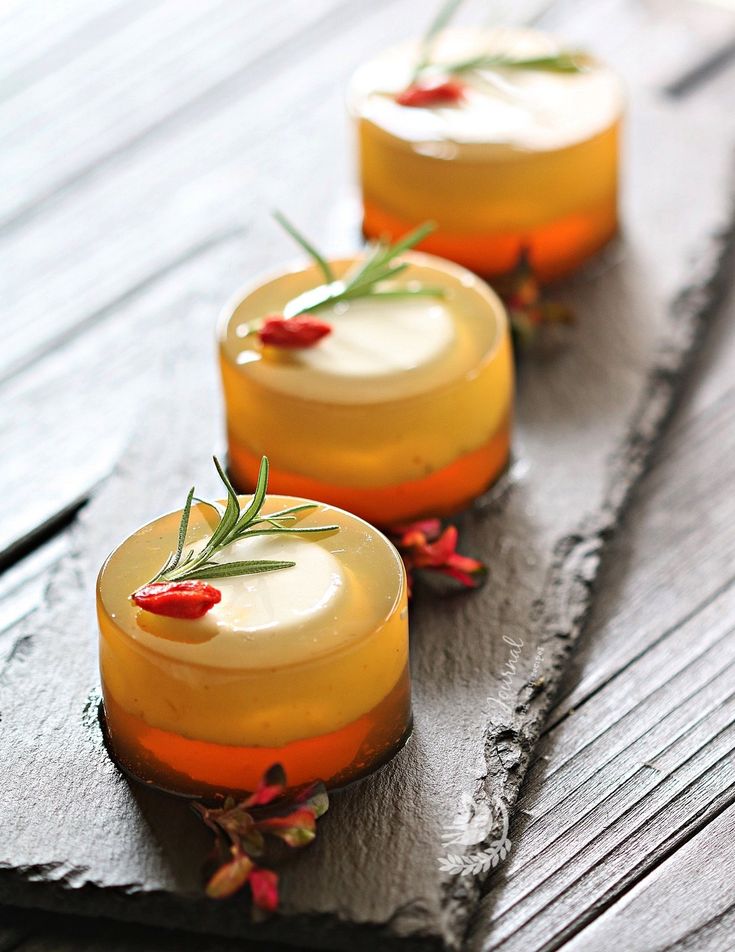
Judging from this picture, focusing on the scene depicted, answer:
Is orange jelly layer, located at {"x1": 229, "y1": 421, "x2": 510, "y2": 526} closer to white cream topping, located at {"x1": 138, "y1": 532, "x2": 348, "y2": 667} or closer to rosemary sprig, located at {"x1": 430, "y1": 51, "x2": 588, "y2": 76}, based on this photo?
white cream topping, located at {"x1": 138, "y1": 532, "x2": 348, "y2": 667}

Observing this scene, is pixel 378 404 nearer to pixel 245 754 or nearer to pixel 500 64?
pixel 245 754

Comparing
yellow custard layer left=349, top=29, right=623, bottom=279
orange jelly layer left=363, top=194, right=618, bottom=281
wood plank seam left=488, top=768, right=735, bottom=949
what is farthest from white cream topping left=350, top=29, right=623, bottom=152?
wood plank seam left=488, top=768, right=735, bottom=949

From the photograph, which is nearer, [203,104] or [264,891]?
[264,891]

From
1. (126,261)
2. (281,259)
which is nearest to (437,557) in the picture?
(281,259)

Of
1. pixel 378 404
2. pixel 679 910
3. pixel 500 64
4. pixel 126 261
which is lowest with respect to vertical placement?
pixel 679 910

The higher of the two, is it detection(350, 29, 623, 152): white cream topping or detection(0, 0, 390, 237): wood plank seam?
detection(350, 29, 623, 152): white cream topping

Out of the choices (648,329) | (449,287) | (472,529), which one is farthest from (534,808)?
(648,329)
